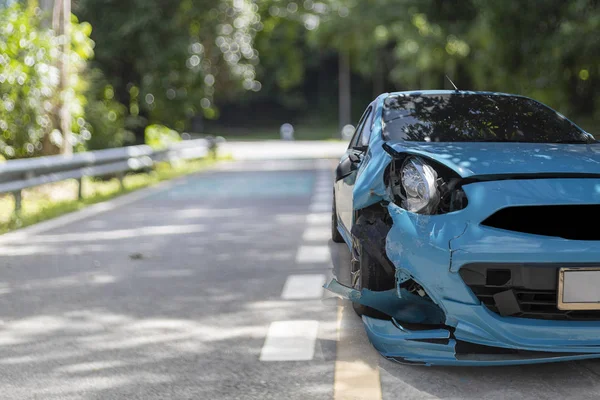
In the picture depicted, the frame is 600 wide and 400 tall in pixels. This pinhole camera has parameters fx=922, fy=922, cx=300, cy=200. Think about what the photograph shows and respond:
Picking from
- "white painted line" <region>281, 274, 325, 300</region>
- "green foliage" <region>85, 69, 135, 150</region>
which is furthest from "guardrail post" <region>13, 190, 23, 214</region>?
"green foliage" <region>85, 69, 135, 150</region>

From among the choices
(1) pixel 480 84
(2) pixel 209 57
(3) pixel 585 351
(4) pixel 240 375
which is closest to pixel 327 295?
(4) pixel 240 375

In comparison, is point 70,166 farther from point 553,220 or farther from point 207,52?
point 207,52

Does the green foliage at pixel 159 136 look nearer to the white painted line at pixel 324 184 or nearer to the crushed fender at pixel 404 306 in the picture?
the white painted line at pixel 324 184

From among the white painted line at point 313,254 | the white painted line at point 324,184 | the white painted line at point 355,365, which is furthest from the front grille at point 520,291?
the white painted line at point 324,184

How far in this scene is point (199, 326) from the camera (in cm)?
535

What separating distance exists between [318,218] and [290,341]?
244 inches

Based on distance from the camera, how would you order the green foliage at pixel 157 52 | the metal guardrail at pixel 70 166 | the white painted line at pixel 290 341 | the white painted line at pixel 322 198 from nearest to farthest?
1. the white painted line at pixel 290 341
2. the metal guardrail at pixel 70 166
3. the white painted line at pixel 322 198
4. the green foliage at pixel 157 52

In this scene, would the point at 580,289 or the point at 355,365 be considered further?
the point at 355,365

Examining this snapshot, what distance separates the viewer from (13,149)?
16.4 meters

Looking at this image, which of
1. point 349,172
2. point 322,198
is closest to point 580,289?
point 349,172

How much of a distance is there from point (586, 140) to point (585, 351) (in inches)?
69.2

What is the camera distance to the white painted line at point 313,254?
25.5 feet

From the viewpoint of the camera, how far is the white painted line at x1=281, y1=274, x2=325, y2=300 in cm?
620

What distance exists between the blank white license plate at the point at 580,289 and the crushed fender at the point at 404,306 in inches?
21.5
